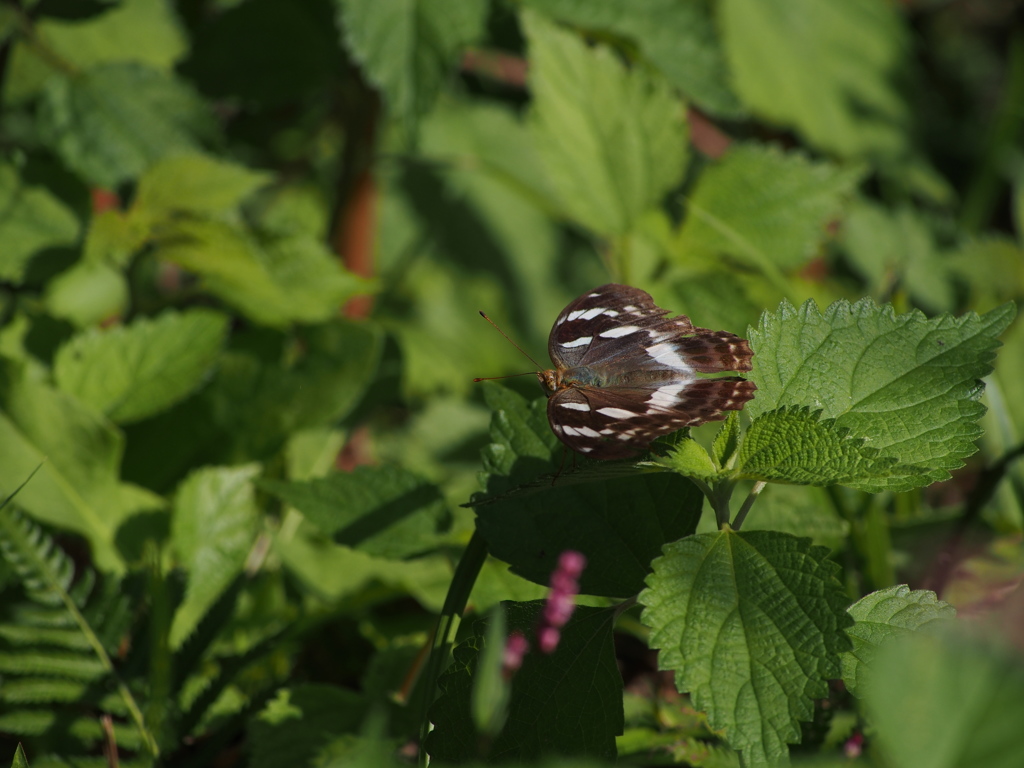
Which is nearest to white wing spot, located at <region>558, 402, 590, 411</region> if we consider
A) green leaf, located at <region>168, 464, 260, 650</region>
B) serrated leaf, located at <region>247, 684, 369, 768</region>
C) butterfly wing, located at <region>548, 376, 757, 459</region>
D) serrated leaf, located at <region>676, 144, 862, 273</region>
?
butterfly wing, located at <region>548, 376, 757, 459</region>

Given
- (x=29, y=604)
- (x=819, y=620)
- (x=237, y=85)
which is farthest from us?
(x=237, y=85)

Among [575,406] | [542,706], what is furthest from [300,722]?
[575,406]

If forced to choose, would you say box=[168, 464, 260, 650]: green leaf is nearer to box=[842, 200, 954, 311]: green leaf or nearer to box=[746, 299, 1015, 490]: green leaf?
box=[746, 299, 1015, 490]: green leaf

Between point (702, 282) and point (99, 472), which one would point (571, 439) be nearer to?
point (702, 282)

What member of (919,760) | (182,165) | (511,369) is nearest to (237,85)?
(182,165)

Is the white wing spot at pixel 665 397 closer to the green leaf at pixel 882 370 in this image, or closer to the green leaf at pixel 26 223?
the green leaf at pixel 882 370

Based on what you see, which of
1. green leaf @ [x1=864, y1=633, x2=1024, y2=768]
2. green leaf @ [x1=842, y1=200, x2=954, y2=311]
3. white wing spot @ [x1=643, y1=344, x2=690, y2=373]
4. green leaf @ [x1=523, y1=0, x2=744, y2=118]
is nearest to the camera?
green leaf @ [x1=864, y1=633, x2=1024, y2=768]
